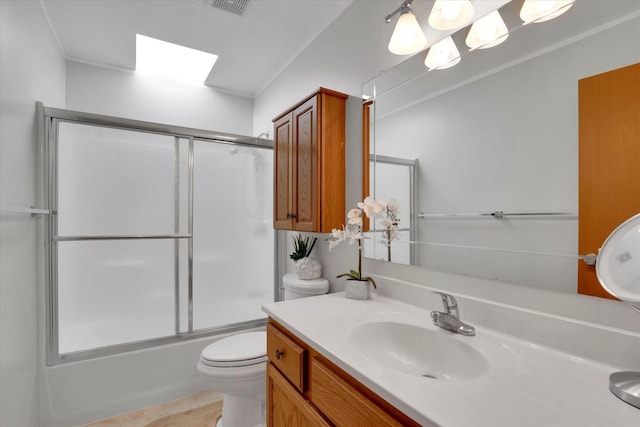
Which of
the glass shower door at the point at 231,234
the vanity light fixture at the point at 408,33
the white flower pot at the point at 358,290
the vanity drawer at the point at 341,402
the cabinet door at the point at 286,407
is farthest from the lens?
the glass shower door at the point at 231,234

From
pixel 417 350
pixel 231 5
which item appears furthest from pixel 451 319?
pixel 231 5

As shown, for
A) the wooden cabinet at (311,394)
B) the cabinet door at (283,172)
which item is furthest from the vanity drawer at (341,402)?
the cabinet door at (283,172)

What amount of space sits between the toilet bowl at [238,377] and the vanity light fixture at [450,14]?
177 centimetres

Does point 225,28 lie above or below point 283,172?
above

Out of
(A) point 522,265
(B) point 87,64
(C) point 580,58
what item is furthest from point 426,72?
(B) point 87,64

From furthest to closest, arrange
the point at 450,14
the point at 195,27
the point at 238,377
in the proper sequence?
the point at 195,27
the point at 238,377
the point at 450,14

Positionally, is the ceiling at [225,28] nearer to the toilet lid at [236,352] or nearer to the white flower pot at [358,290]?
the white flower pot at [358,290]

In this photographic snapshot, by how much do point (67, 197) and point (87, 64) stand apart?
1.50 m

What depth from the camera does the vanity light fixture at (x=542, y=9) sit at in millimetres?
871

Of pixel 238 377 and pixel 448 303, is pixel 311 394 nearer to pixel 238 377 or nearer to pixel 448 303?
pixel 448 303

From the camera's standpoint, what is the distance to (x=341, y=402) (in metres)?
0.81

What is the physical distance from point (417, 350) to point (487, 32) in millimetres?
1155

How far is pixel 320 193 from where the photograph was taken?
63.6 inches

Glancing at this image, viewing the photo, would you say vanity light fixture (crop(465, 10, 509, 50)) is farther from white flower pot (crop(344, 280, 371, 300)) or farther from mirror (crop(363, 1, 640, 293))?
white flower pot (crop(344, 280, 371, 300))
